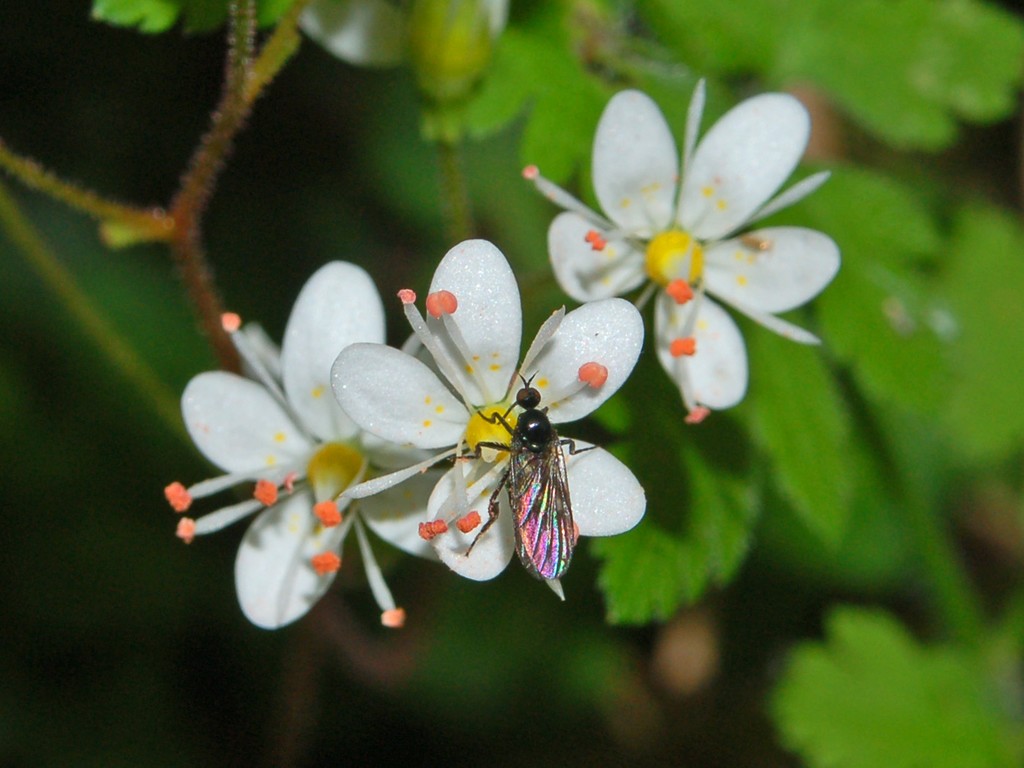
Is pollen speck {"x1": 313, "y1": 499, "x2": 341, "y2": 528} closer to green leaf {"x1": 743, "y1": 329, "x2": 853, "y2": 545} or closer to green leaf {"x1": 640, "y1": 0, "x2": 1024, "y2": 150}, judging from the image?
green leaf {"x1": 743, "y1": 329, "x2": 853, "y2": 545}

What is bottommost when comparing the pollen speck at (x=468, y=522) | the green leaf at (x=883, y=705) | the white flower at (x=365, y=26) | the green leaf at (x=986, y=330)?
the green leaf at (x=883, y=705)

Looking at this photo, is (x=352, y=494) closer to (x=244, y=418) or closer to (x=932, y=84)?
(x=244, y=418)

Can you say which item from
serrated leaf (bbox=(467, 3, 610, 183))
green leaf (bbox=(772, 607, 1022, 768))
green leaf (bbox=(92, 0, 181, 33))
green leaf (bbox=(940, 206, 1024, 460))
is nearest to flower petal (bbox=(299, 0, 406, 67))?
serrated leaf (bbox=(467, 3, 610, 183))

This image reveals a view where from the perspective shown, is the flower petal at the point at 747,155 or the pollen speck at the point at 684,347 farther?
the flower petal at the point at 747,155

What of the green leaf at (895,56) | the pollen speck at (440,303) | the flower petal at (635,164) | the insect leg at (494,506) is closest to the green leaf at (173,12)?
the flower petal at (635,164)

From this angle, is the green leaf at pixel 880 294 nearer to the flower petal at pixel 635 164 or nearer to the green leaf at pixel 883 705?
the flower petal at pixel 635 164

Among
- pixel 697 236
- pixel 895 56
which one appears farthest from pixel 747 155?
pixel 895 56
